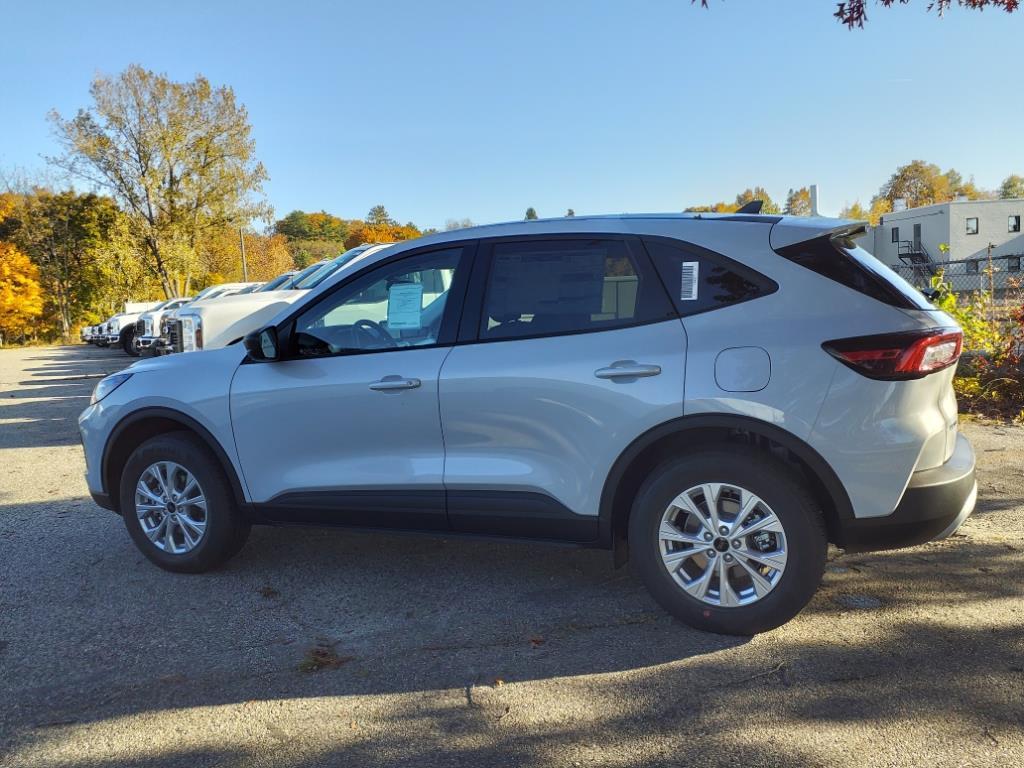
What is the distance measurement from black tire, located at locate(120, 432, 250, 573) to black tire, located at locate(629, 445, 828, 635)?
2248 millimetres

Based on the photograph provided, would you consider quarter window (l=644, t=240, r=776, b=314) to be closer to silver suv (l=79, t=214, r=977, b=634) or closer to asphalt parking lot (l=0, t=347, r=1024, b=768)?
silver suv (l=79, t=214, r=977, b=634)

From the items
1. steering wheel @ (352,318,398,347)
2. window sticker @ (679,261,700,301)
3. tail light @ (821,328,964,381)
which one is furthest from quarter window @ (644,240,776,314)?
steering wheel @ (352,318,398,347)

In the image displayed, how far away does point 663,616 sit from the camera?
402cm

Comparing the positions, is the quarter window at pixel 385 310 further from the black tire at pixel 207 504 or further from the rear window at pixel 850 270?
the rear window at pixel 850 270

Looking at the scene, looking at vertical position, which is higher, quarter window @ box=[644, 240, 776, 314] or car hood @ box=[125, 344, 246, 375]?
quarter window @ box=[644, 240, 776, 314]

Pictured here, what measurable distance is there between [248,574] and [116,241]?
137 ft

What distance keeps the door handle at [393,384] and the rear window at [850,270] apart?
5.77ft

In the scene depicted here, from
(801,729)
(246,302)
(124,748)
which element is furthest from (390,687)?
(246,302)

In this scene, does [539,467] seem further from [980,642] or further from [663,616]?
[980,642]

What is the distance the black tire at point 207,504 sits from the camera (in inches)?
182

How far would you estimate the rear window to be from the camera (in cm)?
352

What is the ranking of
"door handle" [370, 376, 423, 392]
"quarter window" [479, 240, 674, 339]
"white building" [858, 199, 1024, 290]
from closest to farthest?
"quarter window" [479, 240, 674, 339], "door handle" [370, 376, 423, 392], "white building" [858, 199, 1024, 290]

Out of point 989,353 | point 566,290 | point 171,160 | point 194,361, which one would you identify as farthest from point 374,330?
point 171,160

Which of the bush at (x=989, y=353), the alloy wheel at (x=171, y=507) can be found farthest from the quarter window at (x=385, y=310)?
the bush at (x=989, y=353)
